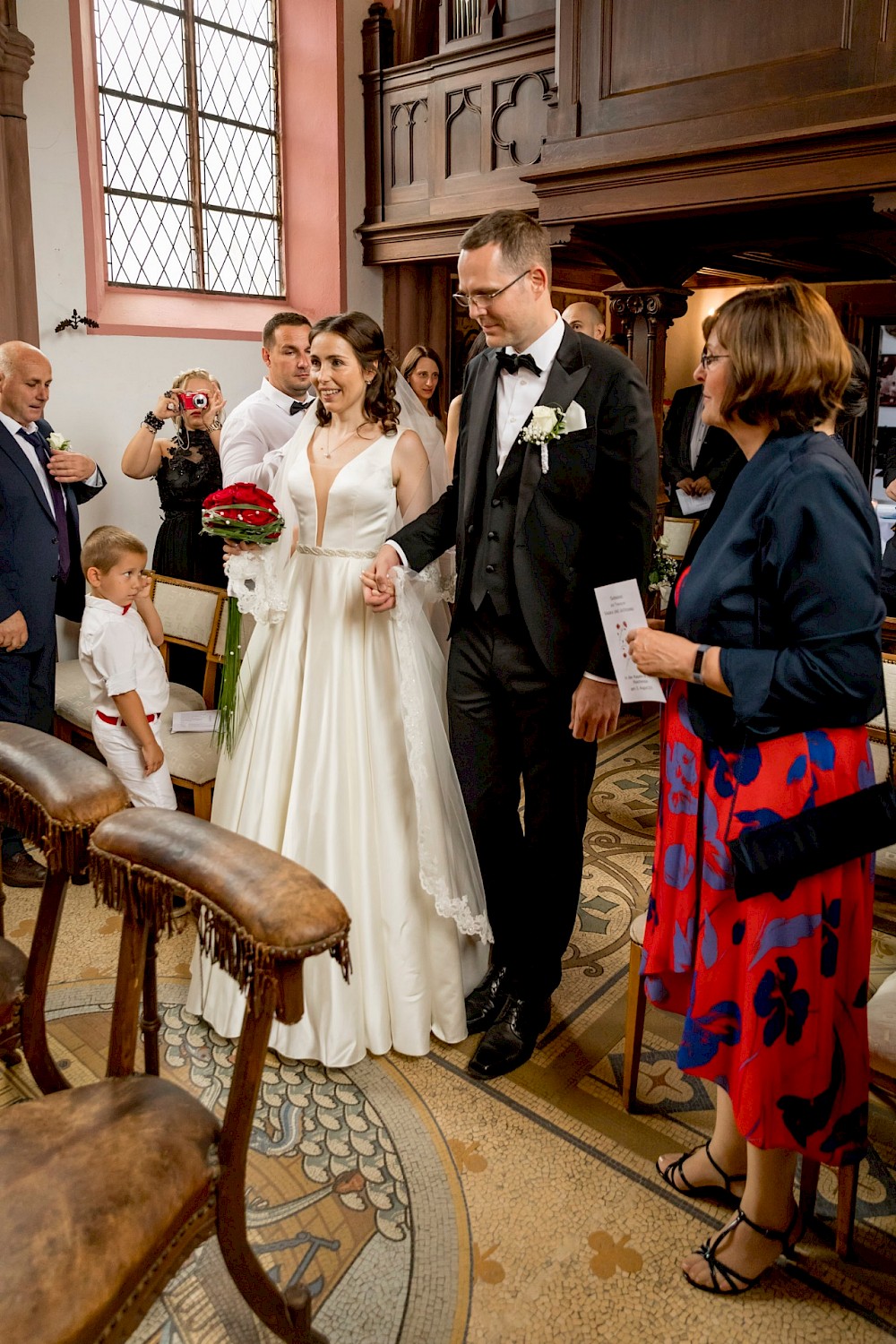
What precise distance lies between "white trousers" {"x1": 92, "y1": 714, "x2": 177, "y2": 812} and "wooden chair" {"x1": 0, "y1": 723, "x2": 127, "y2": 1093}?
1404mm

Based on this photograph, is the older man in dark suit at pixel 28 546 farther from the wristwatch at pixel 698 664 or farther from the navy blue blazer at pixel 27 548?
the wristwatch at pixel 698 664

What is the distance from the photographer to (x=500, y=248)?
2.32 metres

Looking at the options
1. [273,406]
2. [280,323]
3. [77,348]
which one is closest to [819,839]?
[273,406]

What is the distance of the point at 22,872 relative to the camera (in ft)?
12.3

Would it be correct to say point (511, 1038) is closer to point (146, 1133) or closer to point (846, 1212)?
point (846, 1212)

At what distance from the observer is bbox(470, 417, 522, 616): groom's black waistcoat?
245 cm

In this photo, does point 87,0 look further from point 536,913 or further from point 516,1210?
point 516,1210

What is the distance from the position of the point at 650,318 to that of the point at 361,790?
3.74 m

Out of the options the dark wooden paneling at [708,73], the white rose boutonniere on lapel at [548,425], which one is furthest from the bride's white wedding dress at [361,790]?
the dark wooden paneling at [708,73]

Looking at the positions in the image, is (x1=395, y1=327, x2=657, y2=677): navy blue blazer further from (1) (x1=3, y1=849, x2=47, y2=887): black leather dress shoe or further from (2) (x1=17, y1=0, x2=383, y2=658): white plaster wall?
(2) (x1=17, y1=0, x2=383, y2=658): white plaster wall

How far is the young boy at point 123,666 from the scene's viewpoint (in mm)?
3305

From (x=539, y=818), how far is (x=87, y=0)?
17.8 ft

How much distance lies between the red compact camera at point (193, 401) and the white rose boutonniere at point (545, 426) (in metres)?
2.80

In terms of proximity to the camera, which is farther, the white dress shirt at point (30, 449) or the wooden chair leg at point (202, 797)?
the white dress shirt at point (30, 449)
